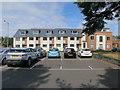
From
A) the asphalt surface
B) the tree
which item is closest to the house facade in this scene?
the tree

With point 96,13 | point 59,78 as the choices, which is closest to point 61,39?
point 96,13

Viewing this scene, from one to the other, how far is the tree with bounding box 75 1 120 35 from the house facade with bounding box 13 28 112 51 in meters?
23.3

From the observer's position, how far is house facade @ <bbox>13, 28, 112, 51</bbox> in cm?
3956

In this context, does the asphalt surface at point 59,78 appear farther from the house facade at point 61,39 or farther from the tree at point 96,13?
the house facade at point 61,39

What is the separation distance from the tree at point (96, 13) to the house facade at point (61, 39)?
2326 centimetres

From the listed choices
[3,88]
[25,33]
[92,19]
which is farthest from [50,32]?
[3,88]

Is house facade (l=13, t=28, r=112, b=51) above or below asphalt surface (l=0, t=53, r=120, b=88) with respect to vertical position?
above

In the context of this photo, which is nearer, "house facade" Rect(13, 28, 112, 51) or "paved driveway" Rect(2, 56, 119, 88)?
"paved driveway" Rect(2, 56, 119, 88)

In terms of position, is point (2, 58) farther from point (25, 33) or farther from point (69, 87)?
point (25, 33)

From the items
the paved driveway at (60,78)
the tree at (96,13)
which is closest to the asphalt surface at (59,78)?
the paved driveway at (60,78)

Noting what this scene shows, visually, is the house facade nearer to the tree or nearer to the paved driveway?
the tree

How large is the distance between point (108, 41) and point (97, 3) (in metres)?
30.1

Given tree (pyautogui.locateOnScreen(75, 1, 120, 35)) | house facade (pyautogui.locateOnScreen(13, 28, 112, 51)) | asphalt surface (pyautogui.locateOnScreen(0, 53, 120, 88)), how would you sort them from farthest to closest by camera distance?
1. house facade (pyautogui.locateOnScreen(13, 28, 112, 51))
2. tree (pyautogui.locateOnScreen(75, 1, 120, 35))
3. asphalt surface (pyautogui.locateOnScreen(0, 53, 120, 88))

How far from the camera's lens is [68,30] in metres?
42.1
